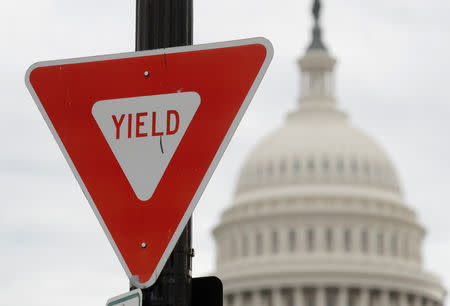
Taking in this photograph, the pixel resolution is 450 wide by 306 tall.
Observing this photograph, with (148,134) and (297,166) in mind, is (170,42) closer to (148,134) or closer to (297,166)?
(148,134)

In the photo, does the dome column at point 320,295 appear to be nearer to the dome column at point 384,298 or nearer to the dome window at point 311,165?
the dome column at point 384,298

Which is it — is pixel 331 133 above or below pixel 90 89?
above

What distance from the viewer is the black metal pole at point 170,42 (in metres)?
6.37

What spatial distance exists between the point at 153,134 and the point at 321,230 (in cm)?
14900

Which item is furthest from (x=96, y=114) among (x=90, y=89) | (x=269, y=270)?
(x=269, y=270)

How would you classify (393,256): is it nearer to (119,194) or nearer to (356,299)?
(356,299)

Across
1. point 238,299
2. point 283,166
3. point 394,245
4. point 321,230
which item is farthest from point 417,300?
point 283,166

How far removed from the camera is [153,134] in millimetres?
6402

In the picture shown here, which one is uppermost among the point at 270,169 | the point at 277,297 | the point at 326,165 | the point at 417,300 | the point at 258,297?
the point at 326,165

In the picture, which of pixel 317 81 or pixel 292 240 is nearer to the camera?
pixel 292 240

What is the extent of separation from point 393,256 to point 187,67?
15182 centimetres

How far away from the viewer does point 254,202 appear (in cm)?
15762

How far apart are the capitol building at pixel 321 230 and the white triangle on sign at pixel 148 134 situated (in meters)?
146

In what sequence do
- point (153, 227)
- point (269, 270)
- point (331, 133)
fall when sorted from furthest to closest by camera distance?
point (331, 133) → point (269, 270) → point (153, 227)
